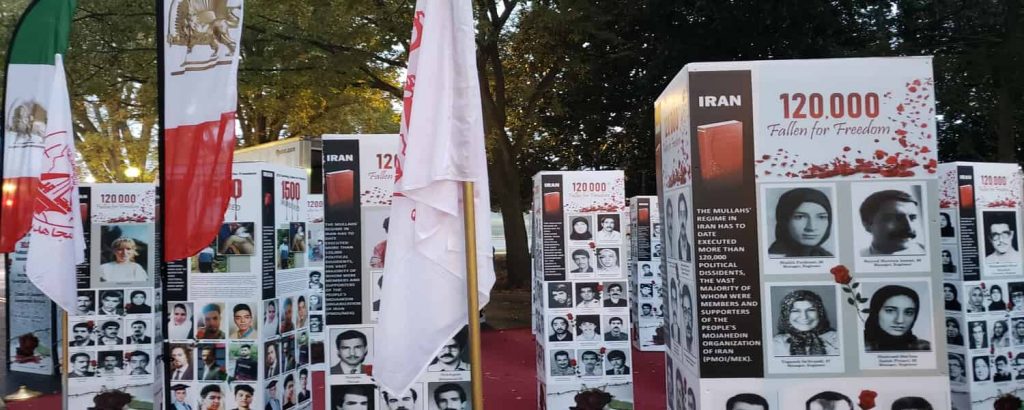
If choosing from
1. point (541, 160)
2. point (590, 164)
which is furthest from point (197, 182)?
point (541, 160)

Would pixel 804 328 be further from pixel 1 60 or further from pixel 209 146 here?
pixel 1 60

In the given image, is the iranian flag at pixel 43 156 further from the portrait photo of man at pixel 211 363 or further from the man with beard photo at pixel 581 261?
the man with beard photo at pixel 581 261

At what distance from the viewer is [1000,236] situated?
6.49 m

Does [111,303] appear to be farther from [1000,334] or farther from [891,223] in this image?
[1000,334]

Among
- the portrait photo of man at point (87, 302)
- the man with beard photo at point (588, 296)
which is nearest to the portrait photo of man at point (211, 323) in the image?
the portrait photo of man at point (87, 302)

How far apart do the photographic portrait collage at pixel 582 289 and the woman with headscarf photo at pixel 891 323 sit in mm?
4181

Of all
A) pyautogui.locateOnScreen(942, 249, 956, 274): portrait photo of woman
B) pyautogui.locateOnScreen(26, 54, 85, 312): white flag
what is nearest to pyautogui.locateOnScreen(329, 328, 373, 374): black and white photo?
pyautogui.locateOnScreen(26, 54, 85, 312): white flag

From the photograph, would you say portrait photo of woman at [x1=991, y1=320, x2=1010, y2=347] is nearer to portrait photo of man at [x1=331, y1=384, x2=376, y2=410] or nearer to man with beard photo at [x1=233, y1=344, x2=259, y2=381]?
portrait photo of man at [x1=331, y1=384, x2=376, y2=410]

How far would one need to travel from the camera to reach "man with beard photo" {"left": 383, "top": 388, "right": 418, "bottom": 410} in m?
5.93

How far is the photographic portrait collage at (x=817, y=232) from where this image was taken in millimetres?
3201

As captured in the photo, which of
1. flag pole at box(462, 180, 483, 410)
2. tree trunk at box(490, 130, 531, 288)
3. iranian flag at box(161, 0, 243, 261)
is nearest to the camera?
flag pole at box(462, 180, 483, 410)

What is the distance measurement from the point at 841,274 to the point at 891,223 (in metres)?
0.29

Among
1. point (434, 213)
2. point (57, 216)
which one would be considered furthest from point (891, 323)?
point (57, 216)

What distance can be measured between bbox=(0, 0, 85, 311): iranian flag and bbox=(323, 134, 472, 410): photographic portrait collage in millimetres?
1785
